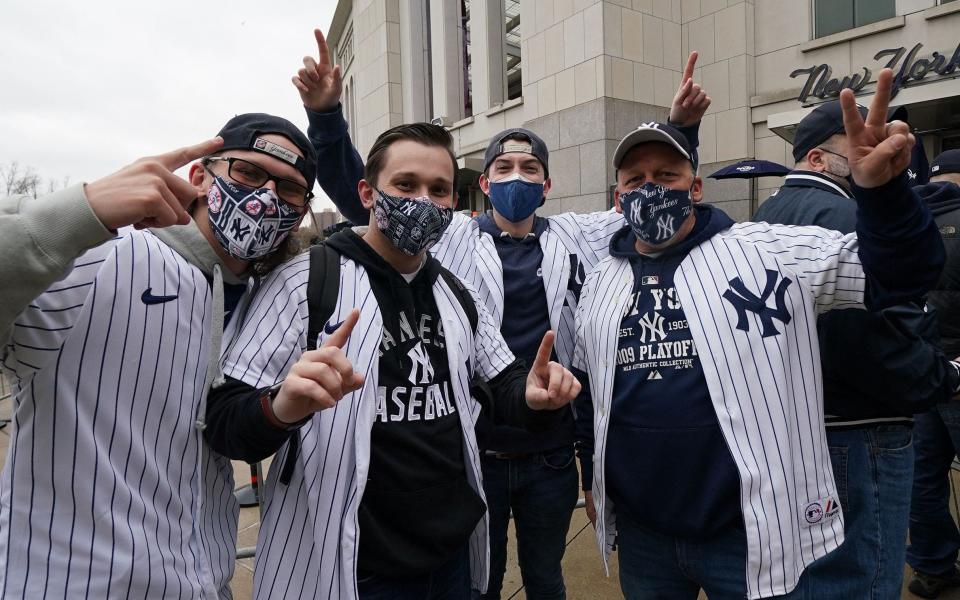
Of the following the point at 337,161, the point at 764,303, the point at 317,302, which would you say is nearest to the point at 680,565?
the point at 764,303

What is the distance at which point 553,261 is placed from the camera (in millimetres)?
2705

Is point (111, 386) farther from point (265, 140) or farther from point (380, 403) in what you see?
point (265, 140)

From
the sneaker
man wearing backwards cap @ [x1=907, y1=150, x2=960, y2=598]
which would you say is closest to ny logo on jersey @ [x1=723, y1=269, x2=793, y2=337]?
man wearing backwards cap @ [x1=907, y1=150, x2=960, y2=598]

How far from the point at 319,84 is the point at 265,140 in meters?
0.72

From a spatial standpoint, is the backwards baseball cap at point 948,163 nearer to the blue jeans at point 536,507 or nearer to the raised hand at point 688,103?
the raised hand at point 688,103

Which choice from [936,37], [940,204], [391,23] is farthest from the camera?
[391,23]

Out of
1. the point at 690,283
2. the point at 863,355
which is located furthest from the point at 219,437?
the point at 863,355

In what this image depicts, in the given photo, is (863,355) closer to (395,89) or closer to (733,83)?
(733,83)

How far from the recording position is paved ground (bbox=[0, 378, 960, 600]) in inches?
134

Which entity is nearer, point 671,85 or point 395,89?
point 671,85

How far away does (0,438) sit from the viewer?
6.36 m

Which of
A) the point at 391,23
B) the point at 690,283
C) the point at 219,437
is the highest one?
the point at 391,23

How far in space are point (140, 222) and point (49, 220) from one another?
0.50 feet

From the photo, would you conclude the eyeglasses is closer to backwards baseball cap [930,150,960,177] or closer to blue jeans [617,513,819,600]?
blue jeans [617,513,819,600]
